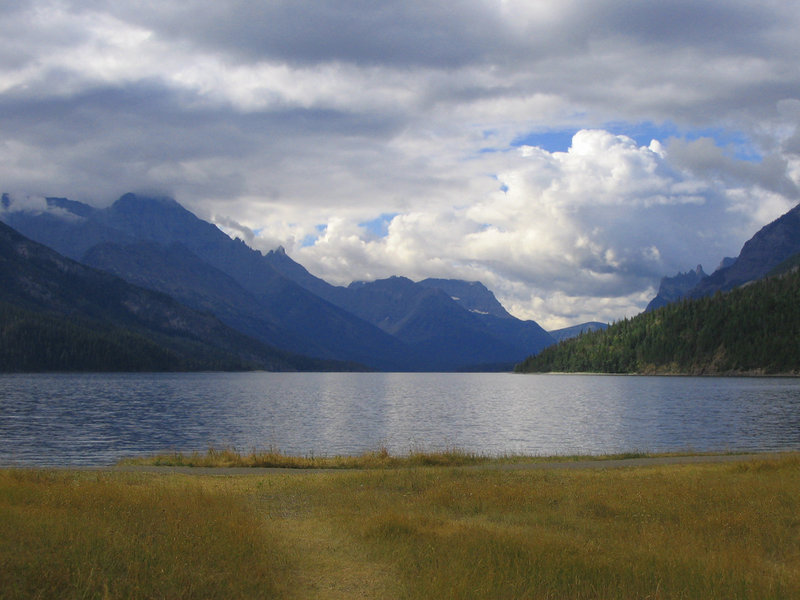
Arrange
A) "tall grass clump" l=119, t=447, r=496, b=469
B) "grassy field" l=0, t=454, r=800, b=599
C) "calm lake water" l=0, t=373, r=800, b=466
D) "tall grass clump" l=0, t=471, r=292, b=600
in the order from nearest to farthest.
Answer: "tall grass clump" l=0, t=471, r=292, b=600
"grassy field" l=0, t=454, r=800, b=599
"tall grass clump" l=119, t=447, r=496, b=469
"calm lake water" l=0, t=373, r=800, b=466

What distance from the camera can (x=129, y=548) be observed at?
15758 millimetres

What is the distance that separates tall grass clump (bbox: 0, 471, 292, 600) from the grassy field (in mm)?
52

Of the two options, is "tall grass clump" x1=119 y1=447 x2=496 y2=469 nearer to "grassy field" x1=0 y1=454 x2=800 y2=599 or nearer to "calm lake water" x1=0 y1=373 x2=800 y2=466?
"grassy field" x1=0 y1=454 x2=800 y2=599

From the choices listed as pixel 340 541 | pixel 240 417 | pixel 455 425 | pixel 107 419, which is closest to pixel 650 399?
pixel 455 425

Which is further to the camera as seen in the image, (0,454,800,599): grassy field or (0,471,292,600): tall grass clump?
(0,454,800,599): grassy field

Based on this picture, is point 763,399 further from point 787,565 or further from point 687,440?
point 787,565

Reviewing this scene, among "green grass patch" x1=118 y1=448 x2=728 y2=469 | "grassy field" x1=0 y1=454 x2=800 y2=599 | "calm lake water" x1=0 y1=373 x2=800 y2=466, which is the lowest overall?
"calm lake water" x1=0 y1=373 x2=800 y2=466

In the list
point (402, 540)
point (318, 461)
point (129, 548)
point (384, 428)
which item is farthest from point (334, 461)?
point (384, 428)

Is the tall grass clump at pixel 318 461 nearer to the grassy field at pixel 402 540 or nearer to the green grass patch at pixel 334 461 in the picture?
the green grass patch at pixel 334 461

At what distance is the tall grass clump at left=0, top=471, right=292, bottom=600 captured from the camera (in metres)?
13.5

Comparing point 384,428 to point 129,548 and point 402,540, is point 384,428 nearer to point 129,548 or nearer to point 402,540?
point 402,540

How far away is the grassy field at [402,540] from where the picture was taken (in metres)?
14.6

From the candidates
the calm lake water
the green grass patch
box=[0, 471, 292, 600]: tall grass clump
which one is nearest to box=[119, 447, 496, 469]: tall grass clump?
the green grass patch

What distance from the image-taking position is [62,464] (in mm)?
48438
